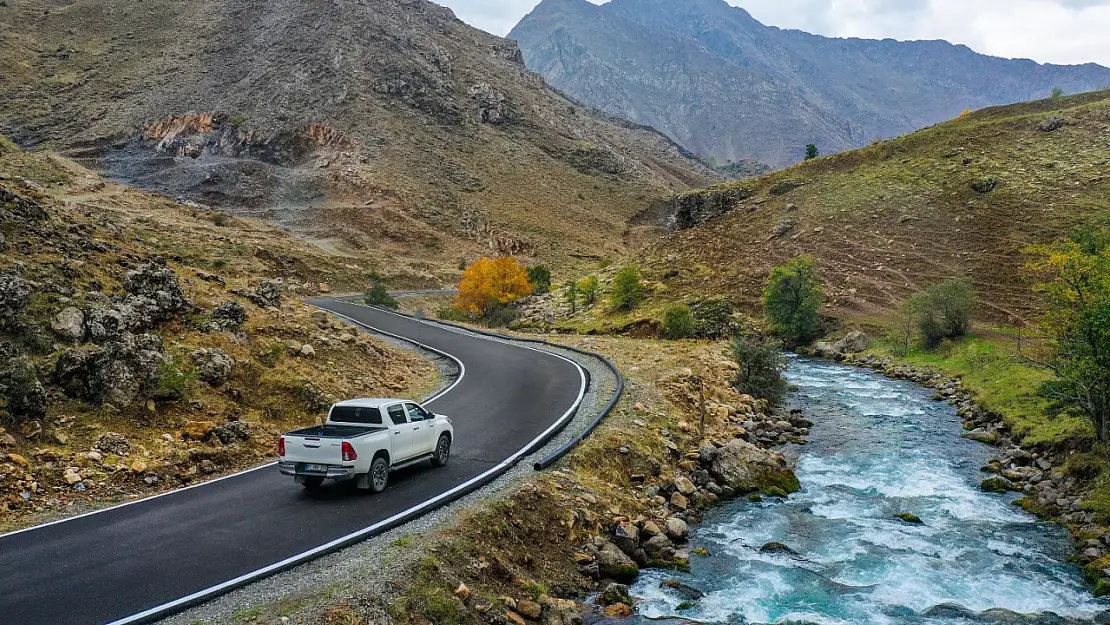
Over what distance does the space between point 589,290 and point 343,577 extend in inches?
1867

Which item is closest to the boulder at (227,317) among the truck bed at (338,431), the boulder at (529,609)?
the truck bed at (338,431)

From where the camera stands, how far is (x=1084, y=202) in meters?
48.8

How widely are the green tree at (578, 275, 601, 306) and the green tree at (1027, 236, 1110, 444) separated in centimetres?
3533

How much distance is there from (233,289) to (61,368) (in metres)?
9.03

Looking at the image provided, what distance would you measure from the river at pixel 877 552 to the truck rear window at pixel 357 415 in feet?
19.8

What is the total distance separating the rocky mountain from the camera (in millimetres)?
92562

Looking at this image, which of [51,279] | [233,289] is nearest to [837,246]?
[233,289]

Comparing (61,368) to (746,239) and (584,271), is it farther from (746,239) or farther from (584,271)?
Answer: (584,271)

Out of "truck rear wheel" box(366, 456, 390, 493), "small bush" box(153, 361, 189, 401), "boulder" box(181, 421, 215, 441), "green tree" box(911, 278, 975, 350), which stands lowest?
"boulder" box(181, 421, 215, 441)

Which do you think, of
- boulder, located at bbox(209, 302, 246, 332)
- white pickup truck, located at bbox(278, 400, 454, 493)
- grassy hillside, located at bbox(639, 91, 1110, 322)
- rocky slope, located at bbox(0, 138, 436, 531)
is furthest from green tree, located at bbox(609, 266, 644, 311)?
Answer: white pickup truck, located at bbox(278, 400, 454, 493)

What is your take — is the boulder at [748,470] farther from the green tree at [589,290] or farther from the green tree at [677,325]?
the green tree at [589,290]

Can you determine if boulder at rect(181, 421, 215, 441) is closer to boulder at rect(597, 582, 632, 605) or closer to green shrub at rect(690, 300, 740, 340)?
boulder at rect(597, 582, 632, 605)

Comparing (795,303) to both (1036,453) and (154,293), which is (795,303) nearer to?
(1036,453)

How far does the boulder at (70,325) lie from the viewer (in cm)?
1468
